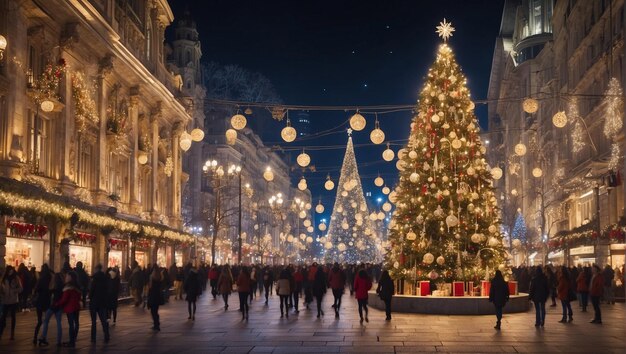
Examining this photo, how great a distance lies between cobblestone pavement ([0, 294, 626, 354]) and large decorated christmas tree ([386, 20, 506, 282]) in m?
2.82

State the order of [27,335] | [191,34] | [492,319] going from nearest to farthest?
[27,335], [492,319], [191,34]

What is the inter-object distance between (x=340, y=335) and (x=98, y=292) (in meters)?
5.58

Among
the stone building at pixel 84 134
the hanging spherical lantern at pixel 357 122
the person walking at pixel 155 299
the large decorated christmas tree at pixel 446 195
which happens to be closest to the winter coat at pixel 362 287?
the large decorated christmas tree at pixel 446 195

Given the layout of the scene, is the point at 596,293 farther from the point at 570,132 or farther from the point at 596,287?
the point at 570,132

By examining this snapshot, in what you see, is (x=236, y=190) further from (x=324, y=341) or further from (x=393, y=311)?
(x=324, y=341)

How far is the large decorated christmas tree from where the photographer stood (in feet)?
93.4

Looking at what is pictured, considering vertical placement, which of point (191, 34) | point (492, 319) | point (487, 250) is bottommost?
point (492, 319)

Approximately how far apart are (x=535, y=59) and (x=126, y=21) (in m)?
42.9

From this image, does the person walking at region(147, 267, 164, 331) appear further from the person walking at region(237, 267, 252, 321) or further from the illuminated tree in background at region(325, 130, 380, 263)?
the illuminated tree in background at region(325, 130, 380, 263)

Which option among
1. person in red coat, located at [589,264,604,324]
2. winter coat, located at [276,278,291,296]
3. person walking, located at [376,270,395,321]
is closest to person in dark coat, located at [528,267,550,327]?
person in red coat, located at [589,264,604,324]

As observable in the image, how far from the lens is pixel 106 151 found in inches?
1626

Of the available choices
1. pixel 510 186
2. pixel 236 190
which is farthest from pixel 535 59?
pixel 236 190

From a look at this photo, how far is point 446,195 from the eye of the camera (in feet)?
93.7

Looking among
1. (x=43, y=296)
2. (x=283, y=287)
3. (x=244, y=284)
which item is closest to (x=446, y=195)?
(x=283, y=287)
